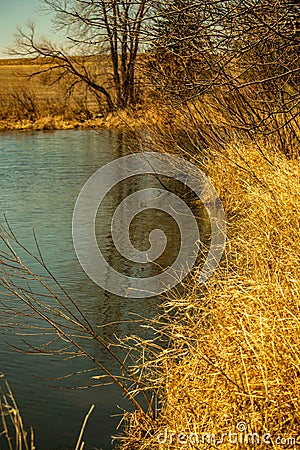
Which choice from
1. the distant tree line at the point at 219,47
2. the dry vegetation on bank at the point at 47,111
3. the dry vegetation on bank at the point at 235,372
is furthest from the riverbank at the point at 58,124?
the dry vegetation on bank at the point at 235,372

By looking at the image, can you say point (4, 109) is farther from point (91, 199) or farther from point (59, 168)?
point (91, 199)

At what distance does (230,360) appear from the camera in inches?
142

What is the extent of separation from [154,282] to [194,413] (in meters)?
4.02

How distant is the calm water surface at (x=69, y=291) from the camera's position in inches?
189

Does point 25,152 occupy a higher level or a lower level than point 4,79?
lower

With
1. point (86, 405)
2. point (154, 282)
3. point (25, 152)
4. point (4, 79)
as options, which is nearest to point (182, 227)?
point (154, 282)

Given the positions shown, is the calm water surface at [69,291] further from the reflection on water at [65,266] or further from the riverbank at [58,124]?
the riverbank at [58,124]

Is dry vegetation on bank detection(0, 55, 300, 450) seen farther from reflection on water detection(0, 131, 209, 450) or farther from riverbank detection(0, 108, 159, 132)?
riverbank detection(0, 108, 159, 132)

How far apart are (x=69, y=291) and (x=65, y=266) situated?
1004 millimetres

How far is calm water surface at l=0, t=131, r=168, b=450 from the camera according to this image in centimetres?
480

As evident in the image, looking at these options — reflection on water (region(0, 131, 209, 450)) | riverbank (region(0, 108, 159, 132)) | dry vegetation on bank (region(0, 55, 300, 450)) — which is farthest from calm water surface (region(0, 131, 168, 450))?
riverbank (region(0, 108, 159, 132))

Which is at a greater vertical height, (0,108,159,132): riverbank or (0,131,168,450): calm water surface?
(0,108,159,132): riverbank

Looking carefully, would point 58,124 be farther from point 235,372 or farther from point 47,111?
point 235,372

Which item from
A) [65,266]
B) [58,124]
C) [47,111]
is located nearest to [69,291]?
[65,266]
